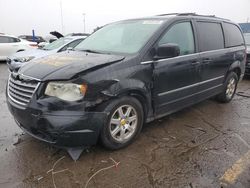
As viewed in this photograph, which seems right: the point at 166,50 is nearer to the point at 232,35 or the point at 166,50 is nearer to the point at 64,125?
the point at 64,125

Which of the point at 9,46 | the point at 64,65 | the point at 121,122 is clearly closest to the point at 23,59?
the point at 64,65

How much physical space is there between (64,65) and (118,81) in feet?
2.28

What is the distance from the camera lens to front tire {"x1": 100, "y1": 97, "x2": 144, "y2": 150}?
2.98m

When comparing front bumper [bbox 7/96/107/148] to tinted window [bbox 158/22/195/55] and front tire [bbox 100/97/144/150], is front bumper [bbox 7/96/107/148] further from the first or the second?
tinted window [bbox 158/22/195/55]

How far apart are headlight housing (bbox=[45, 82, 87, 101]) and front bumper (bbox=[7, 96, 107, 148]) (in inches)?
5.8

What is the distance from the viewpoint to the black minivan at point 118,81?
8.96 ft

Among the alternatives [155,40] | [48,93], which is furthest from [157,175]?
[155,40]

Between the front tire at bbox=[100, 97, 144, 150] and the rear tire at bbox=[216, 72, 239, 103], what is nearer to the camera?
the front tire at bbox=[100, 97, 144, 150]

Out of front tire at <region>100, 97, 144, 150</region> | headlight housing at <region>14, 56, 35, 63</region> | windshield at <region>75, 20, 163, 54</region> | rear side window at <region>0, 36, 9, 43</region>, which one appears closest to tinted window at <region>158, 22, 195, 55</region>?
windshield at <region>75, 20, 163, 54</region>

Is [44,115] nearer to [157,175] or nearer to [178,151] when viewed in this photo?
[157,175]

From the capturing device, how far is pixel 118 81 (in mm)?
2979

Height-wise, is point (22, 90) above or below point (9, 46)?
above

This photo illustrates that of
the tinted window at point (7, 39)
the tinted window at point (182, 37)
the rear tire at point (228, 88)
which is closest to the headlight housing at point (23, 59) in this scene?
the tinted window at point (182, 37)

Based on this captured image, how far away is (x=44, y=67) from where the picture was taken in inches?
119
